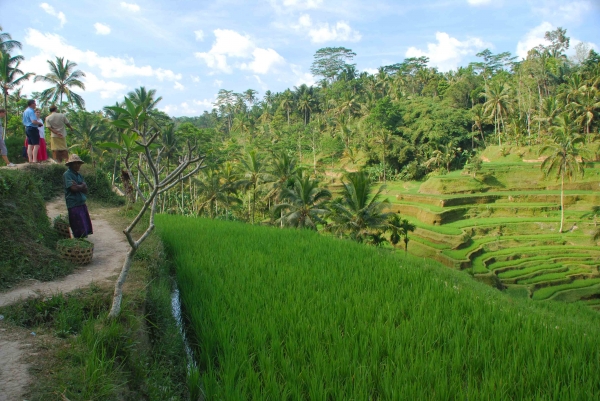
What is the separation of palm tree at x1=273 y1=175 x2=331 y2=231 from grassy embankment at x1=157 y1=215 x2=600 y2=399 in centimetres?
1031

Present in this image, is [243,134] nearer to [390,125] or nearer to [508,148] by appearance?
[390,125]

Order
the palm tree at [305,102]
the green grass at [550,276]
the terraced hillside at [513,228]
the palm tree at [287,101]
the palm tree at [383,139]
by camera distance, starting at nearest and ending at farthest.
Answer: the green grass at [550,276]
the terraced hillside at [513,228]
the palm tree at [383,139]
the palm tree at [305,102]
the palm tree at [287,101]

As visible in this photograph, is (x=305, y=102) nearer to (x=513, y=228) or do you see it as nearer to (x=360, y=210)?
(x=513, y=228)

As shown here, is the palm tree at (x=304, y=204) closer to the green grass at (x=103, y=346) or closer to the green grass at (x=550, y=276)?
the green grass at (x=550, y=276)

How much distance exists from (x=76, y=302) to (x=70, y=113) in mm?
30226

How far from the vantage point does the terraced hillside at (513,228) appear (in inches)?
682

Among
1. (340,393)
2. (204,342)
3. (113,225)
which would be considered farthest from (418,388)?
(113,225)

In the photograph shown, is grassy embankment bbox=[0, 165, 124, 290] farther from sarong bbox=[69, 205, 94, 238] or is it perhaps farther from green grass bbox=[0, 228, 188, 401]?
green grass bbox=[0, 228, 188, 401]

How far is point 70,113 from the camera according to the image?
94.6 feet

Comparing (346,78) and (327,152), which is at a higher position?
(346,78)

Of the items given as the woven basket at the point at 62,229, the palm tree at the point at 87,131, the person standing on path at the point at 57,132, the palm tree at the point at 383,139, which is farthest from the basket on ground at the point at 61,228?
the palm tree at the point at 383,139

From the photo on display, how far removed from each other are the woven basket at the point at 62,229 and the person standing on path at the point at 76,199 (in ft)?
1.12

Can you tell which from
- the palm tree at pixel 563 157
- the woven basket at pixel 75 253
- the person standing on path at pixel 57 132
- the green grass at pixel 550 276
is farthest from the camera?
the palm tree at pixel 563 157

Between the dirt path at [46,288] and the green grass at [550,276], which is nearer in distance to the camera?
the dirt path at [46,288]
